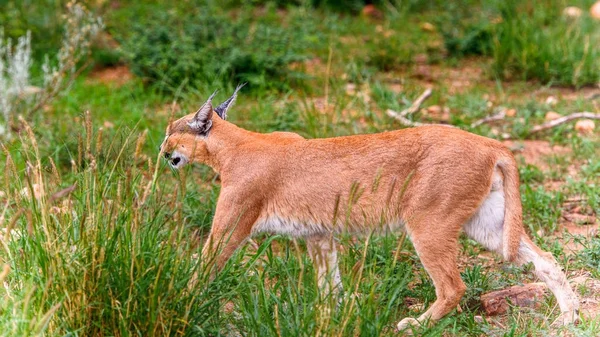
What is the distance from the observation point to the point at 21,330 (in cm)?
372

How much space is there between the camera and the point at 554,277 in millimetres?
4691

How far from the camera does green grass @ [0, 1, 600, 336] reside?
383cm

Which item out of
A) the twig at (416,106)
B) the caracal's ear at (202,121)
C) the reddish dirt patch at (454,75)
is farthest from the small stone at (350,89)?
the caracal's ear at (202,121)

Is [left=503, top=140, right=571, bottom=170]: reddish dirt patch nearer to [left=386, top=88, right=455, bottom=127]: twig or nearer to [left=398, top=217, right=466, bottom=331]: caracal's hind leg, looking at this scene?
[left=386, top=88, right=455, bottom=127]: twig

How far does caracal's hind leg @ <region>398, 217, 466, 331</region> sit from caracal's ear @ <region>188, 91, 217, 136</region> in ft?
4.34

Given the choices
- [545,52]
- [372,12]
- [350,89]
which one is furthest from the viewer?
[372,12]

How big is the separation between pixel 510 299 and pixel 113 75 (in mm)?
5535

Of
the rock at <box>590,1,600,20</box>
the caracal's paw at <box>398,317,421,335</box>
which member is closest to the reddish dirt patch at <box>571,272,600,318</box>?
the caracal's paw at <box>398,317,421,335</box>

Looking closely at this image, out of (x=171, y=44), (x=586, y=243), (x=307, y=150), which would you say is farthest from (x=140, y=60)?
(x=586, y=243)

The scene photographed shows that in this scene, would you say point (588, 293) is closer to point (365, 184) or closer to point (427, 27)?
point (365, 184)

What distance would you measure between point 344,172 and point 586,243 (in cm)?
161

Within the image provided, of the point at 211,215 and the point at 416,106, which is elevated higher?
the point at 211,215

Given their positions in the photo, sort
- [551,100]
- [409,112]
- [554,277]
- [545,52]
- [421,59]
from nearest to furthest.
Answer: [554,277], [409,112], [551,100], [545,52], [421,59]

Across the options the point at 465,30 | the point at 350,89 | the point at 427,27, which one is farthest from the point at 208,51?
the point at 427,27
